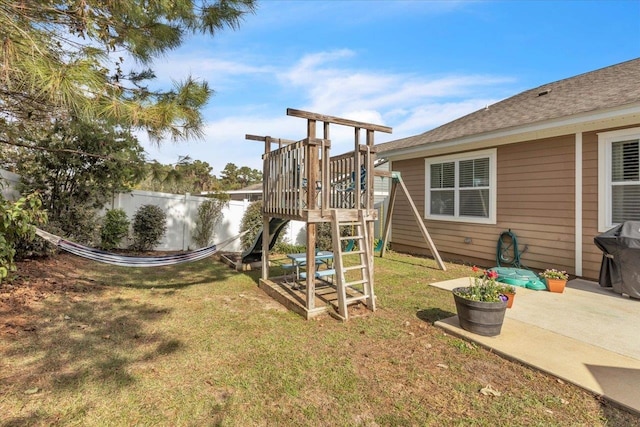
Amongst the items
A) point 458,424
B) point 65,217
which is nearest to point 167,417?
point 458,424

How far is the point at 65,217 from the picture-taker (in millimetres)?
6469

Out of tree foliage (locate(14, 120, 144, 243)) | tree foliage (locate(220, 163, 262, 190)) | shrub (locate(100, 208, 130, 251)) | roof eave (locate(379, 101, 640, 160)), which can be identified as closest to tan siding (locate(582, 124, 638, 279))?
roof eave (locate(379, 101, 640, 160))

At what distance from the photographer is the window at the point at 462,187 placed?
264 inches

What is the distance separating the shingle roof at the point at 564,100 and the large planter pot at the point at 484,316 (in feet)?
12.7

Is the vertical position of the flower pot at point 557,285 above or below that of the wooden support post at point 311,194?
below

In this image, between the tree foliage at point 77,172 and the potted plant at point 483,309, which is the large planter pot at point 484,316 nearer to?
the potted plant at point 483,309

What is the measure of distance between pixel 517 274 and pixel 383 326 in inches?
127

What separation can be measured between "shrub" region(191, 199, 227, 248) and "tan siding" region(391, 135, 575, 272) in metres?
6.24

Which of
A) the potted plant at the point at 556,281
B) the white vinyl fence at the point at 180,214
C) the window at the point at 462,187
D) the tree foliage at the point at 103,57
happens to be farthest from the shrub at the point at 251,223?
the potted plant at the point at 556,281

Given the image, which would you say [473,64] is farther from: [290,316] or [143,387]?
[143,387]

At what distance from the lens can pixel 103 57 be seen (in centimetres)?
290

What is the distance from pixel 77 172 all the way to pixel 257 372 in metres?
6.62

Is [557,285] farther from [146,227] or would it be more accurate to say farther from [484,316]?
[146,227]

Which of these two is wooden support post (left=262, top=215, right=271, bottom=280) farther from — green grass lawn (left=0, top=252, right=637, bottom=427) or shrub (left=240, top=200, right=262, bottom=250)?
shrub (left=240, top=200, right=262, bottom=250)
